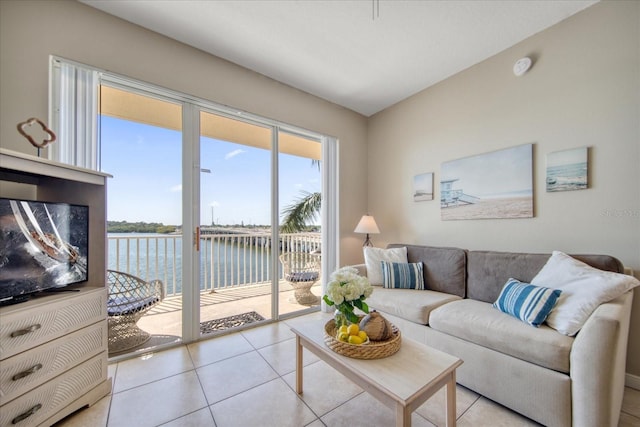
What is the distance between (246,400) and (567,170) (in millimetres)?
3013

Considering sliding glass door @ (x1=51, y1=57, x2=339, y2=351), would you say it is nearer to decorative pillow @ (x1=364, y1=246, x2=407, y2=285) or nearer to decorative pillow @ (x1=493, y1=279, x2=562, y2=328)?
decorative pillow @ (x1=364, y1=246, x2=407, y2=285)

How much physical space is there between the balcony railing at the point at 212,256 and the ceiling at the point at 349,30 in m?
1.89

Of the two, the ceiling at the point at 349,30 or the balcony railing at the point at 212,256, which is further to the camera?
the balcony railing at the point at 212,256

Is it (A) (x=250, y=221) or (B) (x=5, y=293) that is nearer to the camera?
(B) (x=5, y=293)

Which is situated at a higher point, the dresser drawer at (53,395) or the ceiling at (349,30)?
the ceiling at (349,30)

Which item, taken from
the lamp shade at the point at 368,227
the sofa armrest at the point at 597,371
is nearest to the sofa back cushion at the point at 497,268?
the sofa armrest at the point at 597,371

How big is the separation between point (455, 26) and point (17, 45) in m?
3.29

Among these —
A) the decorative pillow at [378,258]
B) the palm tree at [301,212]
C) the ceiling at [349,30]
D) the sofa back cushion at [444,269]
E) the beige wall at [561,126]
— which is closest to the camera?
the beige wall at [561,126]

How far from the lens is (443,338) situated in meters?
1.92

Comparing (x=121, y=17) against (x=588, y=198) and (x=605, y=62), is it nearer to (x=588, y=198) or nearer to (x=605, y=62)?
(x=605, y=62)

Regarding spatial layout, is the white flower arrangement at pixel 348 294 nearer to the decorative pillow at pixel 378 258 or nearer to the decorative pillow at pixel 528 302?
the decorative pillow at pixel 528 302

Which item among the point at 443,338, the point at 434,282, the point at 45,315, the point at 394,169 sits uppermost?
the point at 394,169

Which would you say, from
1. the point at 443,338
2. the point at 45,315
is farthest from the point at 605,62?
the point at 45,315

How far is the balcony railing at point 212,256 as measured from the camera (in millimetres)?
2623
